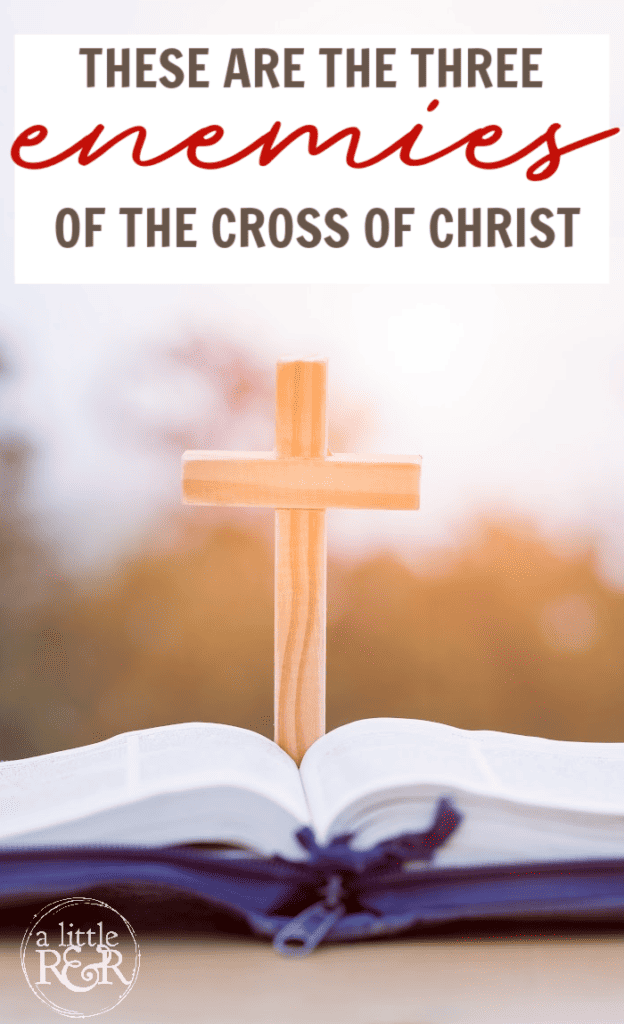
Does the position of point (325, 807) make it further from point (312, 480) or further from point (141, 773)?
point (312, 480)

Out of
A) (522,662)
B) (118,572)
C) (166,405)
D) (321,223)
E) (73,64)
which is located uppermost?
(73,64)

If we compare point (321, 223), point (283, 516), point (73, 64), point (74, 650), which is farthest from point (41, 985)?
point (73, 64)

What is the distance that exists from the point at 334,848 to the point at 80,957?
4.9 inches

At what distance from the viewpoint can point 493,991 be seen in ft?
1.22

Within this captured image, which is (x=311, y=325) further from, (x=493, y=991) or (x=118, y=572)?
(x=493, y=991)

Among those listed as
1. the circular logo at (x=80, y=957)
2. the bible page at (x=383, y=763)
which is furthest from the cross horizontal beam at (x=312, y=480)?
the circular logo at (x=80, y=957)

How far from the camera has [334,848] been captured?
1.37 ft

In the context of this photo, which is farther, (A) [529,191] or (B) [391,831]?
(A) [529,191]

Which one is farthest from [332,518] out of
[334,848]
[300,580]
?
[334,848]

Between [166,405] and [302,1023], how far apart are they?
786mm

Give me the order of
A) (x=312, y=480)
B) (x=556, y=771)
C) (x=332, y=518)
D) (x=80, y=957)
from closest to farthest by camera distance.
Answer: (x=80, y=957), (x=556, y=771), (x=312, y=480), (x=332, y=518)

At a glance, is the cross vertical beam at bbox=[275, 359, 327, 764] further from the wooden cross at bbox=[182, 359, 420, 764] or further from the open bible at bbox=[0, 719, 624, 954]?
the open bible at bbox=[0, 719, 624, 954]

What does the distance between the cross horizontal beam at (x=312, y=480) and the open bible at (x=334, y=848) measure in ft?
0.74

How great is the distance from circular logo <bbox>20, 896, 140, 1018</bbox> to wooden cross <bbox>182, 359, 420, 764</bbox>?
25cm
